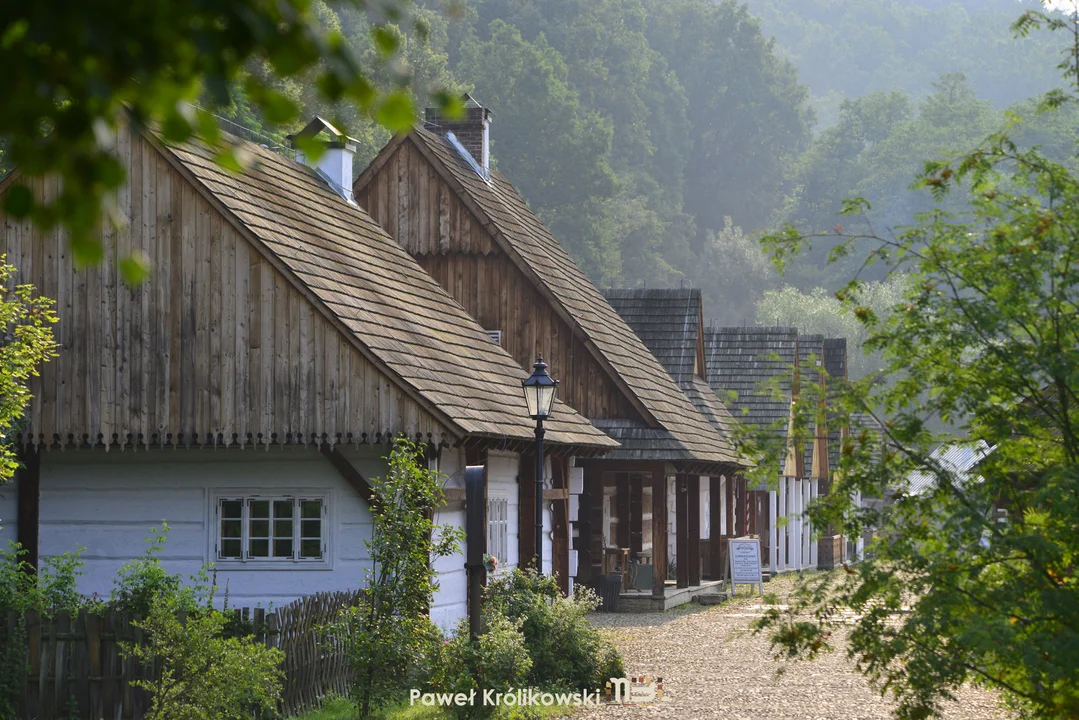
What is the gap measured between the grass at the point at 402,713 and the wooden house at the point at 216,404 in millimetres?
3360

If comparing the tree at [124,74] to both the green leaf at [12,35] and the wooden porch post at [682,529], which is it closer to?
the green leaf at [12,35]

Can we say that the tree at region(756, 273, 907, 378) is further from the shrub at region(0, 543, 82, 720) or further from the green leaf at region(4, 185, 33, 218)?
the green leaf at region(4, 185, 33, 218)

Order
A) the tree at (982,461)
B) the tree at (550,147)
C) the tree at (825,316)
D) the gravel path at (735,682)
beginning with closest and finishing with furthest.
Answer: the tree at (982,461) → the gravel path at (735,682) → the tree at (825,316) → the tree at (550,147)

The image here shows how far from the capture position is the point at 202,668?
10547 mm

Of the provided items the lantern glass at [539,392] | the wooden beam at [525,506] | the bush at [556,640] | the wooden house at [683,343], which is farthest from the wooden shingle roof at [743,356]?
the bush at [556,640]

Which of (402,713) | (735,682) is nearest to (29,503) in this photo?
(402,713)

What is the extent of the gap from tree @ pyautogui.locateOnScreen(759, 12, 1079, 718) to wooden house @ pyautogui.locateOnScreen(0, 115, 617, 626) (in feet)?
26.4

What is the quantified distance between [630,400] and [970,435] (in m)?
17.4

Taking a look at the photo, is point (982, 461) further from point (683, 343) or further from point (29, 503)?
point (683, 343)

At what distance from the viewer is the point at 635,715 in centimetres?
1320

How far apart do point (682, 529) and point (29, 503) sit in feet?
45.3

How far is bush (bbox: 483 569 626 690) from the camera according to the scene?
563 inches

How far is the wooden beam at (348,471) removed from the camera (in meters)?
15.8

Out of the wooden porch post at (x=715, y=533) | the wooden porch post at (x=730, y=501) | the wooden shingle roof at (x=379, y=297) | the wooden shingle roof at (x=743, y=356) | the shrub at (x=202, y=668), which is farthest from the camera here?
the wooden shingle roof at (x=743, y=356)
